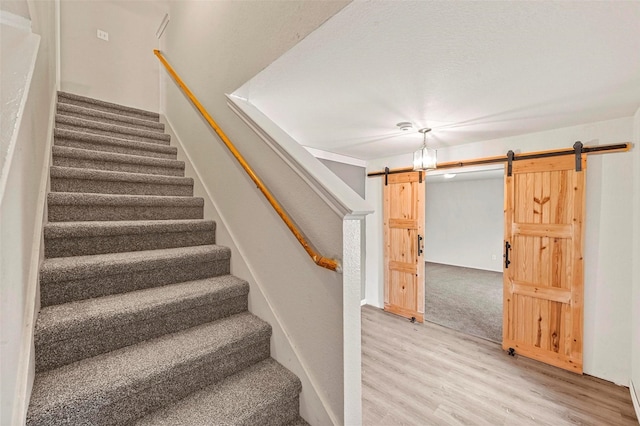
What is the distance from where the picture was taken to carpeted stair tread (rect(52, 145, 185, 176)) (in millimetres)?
1924

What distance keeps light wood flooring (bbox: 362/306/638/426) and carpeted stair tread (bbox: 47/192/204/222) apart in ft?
7.13

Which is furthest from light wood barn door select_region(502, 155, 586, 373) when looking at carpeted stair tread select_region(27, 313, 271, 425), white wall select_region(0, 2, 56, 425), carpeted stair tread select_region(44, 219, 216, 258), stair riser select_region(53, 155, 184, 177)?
white wall select_region(0, 2, 56, 425)

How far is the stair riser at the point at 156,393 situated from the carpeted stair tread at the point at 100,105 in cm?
295

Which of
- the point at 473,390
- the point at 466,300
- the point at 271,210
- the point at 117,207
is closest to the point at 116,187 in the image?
the point at 117,207

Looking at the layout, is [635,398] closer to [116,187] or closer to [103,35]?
[116,187]

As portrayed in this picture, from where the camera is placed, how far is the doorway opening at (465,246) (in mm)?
4680

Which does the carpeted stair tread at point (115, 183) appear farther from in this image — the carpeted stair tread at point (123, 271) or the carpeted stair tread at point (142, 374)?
the carpeted stair tread at point (142, 374)

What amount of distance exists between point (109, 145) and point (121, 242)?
117 cm

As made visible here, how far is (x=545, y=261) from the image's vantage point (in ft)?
9.25

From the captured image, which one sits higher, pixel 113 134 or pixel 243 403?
pixel 113 134

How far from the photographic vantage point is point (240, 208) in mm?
1785

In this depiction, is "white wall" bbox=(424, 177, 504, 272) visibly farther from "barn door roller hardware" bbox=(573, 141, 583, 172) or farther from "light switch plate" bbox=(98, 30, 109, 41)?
"light switch plate" bbox=(98, 30, 109, 41)

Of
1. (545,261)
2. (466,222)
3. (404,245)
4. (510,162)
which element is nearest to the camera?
(545,261)

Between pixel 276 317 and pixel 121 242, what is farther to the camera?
pixel 121 242
